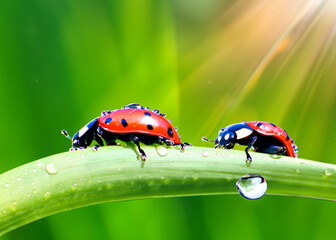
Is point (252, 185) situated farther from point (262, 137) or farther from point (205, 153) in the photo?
point (262, 137)

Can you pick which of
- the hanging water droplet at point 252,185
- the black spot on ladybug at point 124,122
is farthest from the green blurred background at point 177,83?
the hanging water droplet at point 252,185

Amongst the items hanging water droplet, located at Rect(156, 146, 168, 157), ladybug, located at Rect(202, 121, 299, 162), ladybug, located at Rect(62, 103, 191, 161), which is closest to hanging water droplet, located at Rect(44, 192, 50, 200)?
hanging water droplet, located at Rect(156, 146, 168, 157)

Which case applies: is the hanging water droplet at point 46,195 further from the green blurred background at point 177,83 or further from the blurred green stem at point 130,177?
the green blurred background at point 177,83

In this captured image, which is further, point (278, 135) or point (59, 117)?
point (59, 117)

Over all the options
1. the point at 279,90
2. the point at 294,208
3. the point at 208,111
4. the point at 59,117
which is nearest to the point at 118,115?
→ the point at 59,117

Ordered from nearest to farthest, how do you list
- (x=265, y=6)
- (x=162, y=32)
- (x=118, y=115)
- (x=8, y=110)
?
1. (x=118, y=115)
2. (x=8, y=110)
3. (x=162, y=32)
4. (x=265, y=6)

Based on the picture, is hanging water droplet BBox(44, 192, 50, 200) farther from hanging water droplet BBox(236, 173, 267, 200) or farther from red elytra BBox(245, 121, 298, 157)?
red elytra BBox(245, 121, 298, 157)

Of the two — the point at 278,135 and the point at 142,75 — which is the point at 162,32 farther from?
the point at 278,135
